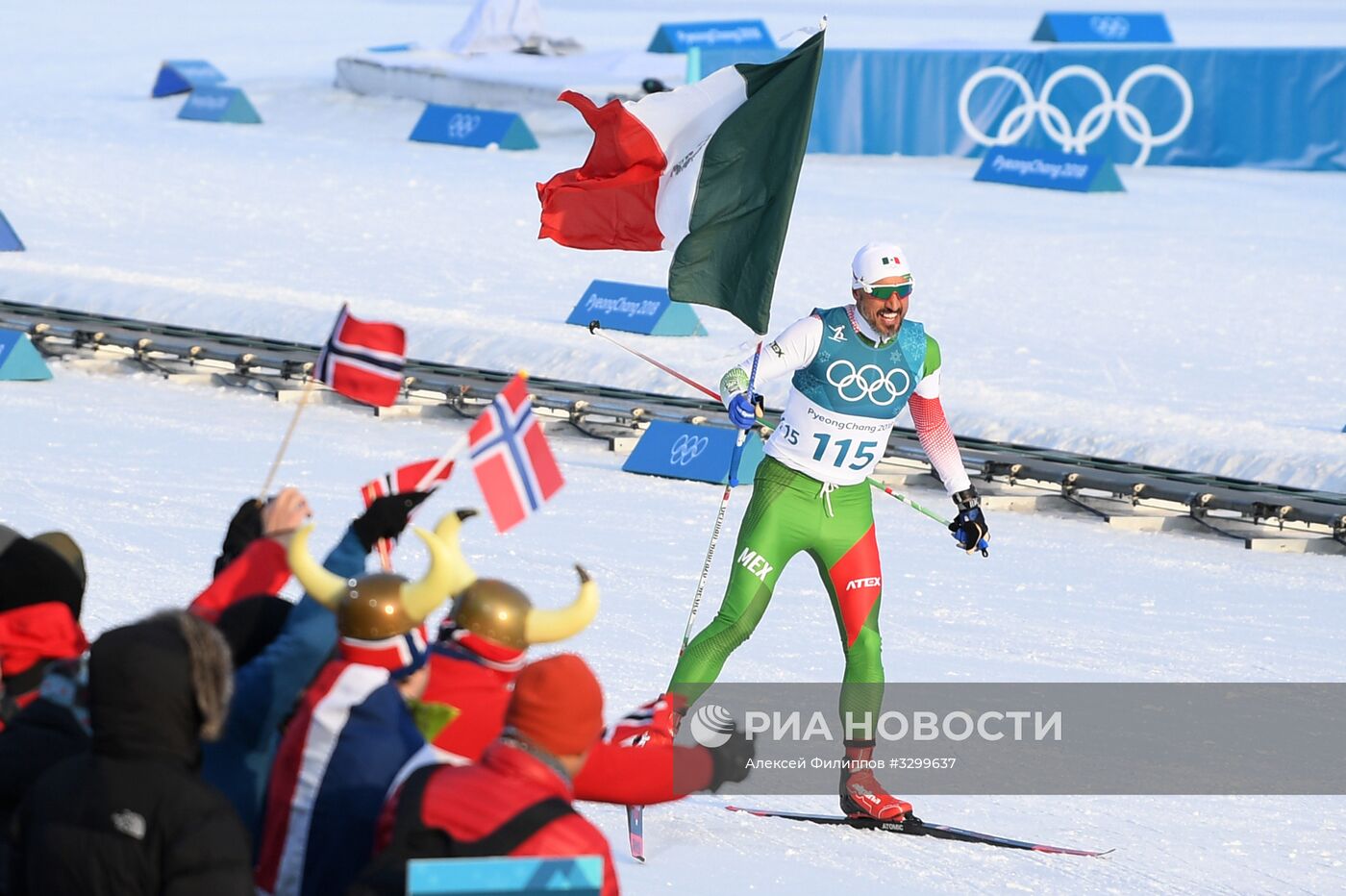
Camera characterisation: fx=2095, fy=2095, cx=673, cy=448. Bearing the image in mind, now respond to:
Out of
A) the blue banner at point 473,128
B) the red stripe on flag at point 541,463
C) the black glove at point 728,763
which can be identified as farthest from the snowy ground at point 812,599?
the blue banner at point 473,128

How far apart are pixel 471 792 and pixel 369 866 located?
268 millimetres

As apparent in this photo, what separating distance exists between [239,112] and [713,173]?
21416 mm

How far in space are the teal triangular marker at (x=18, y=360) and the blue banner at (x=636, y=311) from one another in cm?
421

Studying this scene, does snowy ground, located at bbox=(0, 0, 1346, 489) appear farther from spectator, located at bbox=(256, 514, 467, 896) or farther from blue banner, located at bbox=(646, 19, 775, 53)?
spectator, located at bbox=(256, 514, 467, 896)

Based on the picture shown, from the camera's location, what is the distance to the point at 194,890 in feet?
13.4

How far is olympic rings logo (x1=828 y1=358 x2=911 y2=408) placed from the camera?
796cm

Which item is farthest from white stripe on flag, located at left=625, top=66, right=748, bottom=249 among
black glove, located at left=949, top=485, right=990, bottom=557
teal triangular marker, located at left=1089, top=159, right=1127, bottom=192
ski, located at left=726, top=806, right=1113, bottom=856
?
teal triangular marker, located at left=1089, top=159, right=1127, bottom=192

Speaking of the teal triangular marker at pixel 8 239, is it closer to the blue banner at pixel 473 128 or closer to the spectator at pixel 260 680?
the blue banner at pixel 473 128

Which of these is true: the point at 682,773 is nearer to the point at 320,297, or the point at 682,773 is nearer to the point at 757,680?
the point at 757,680

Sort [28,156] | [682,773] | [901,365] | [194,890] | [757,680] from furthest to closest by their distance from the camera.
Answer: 1. [28,156]
2. [757,680]
3. [901,365]
4. [682,773]
5. [194,890]

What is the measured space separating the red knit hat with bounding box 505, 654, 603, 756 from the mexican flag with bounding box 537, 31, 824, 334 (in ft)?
14.8

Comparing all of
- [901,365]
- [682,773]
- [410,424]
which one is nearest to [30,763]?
[682,773]

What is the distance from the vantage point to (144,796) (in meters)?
4.08

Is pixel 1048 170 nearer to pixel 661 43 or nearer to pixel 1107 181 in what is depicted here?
pixel 1107 181
